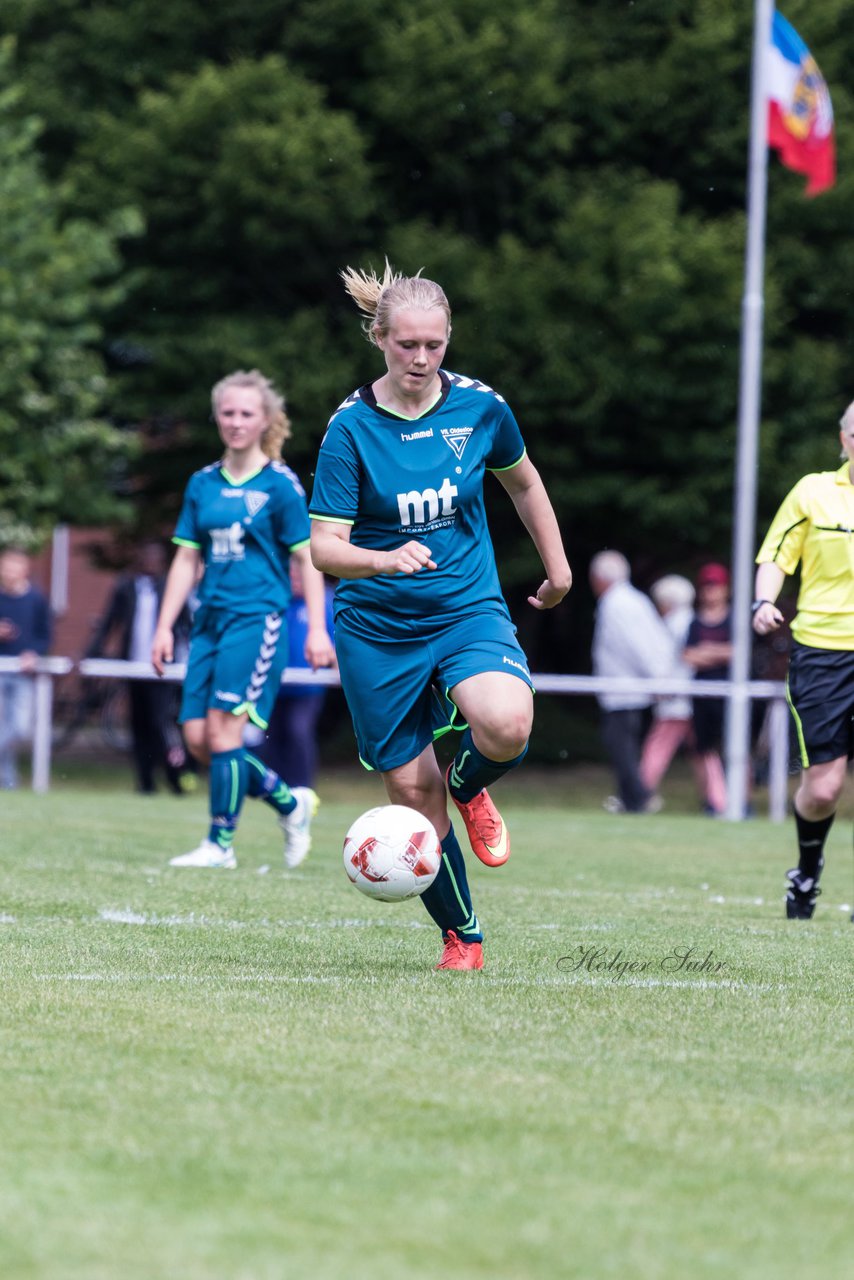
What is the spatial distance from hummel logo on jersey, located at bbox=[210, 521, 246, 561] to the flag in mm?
11399

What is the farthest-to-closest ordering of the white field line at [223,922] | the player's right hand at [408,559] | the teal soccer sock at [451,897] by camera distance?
the white field line at [223,922] < the teal soccer sock at [451,897] < the player's right hand at [408,559]

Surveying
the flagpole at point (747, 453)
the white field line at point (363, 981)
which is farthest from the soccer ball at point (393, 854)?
the flagpole at point (747, 453)

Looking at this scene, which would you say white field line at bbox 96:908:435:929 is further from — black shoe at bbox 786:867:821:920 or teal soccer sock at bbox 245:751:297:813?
teal soccer sock at bbox 245:751:297:813

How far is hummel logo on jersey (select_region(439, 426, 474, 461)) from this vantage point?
5855mm

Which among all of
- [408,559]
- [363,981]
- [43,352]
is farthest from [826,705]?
[43,352]

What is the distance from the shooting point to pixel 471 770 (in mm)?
5867

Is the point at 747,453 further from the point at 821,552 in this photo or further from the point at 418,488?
the point at 418,488

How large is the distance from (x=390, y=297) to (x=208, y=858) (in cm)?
453

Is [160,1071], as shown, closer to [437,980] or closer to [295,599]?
[437,980]

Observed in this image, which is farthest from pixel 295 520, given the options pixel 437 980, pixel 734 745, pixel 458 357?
pixel 458 357

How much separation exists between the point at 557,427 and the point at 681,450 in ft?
4.62

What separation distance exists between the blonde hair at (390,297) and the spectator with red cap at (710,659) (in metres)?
11.8

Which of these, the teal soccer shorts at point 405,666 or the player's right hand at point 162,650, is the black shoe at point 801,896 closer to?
the teal soccer shorts at point 405,666

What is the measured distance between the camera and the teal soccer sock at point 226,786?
9.52 metres
